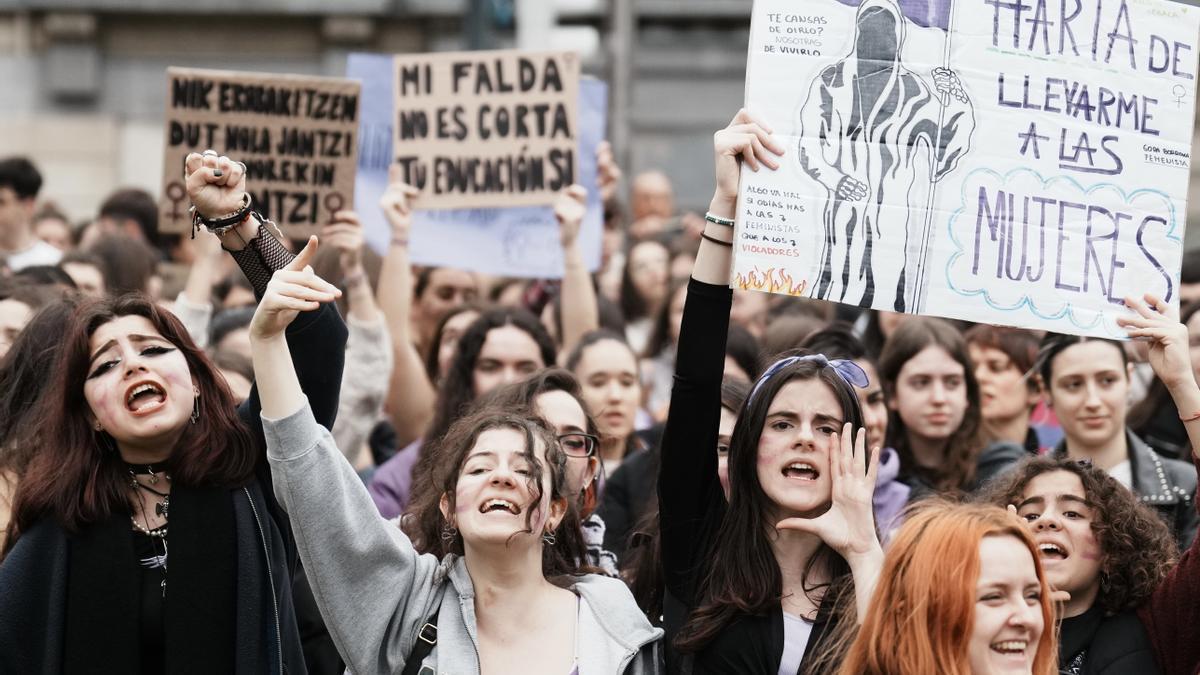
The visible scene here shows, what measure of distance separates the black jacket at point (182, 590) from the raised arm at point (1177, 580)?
2.02 m

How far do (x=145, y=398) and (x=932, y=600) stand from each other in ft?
6.36

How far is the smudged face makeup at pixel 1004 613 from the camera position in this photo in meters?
3.80

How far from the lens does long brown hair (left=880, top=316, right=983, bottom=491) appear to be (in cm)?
622

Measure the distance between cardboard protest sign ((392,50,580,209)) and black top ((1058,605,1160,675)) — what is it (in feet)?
12.1

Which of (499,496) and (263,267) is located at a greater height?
(263,267)

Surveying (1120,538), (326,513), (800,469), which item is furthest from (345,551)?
(1120,538)

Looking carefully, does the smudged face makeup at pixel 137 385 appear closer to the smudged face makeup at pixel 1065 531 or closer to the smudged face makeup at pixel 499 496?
the smudged face makeup at pixel 499 496

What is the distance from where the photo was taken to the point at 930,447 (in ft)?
20.8

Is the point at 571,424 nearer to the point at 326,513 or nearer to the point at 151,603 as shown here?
the point at 326,513

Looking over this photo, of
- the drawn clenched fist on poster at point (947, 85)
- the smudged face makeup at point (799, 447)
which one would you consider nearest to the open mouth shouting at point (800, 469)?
the smudged face makeup at point (799, 447)

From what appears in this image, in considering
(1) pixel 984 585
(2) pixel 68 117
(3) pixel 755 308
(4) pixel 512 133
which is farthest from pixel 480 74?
(2) pixel 68 117

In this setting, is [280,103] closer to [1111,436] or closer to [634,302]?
[634,302]

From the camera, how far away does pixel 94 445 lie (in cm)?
446

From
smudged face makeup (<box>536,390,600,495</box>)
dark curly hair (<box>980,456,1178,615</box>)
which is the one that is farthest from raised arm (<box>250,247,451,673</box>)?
dark curly hair (<box>980,456,1178,615</box>)
